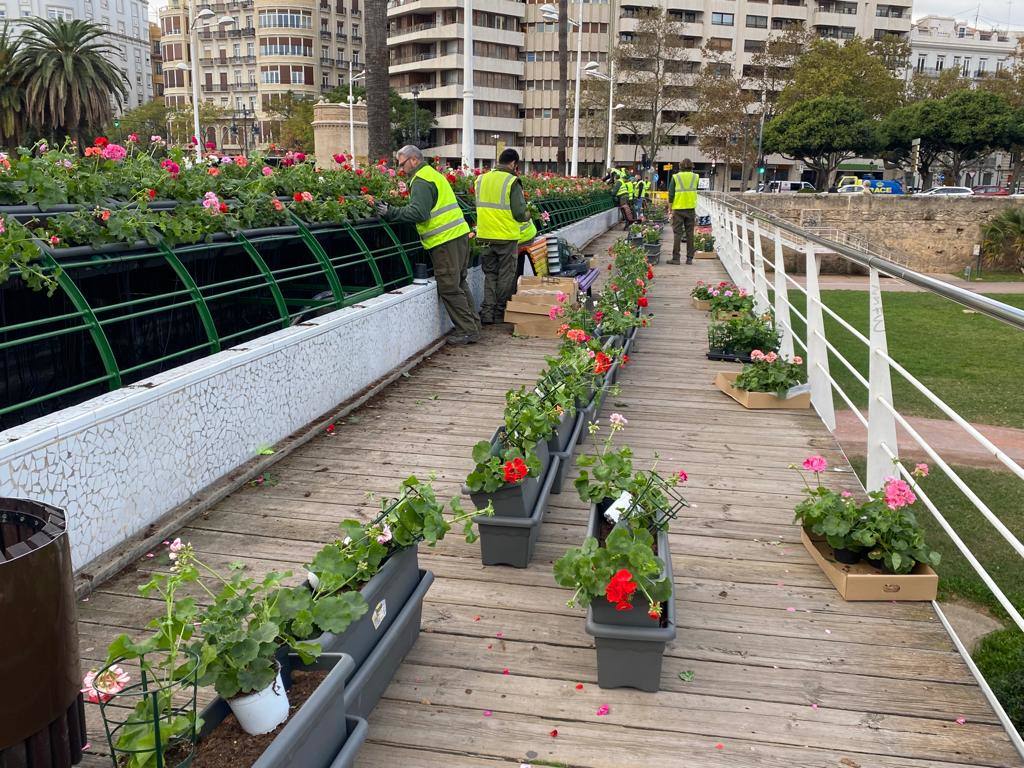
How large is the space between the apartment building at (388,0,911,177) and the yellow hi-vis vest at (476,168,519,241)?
69.2m

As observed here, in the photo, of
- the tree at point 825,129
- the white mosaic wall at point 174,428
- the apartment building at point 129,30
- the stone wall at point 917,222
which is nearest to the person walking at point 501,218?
the white mosaic wall at point 174,428

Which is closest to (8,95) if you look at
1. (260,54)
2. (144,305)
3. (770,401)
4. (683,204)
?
(683,204)

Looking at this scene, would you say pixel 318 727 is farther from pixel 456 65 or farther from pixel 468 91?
pixel 456 65

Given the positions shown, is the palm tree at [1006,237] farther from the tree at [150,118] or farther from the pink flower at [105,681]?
the tree at [150,118]

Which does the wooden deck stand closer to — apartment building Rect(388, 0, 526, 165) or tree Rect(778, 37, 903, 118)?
tree Rect(778, 37, 903, 118)

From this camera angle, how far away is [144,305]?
21.0 feet

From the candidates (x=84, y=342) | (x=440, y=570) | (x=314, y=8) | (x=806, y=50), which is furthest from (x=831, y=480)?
(x=314, y=8)

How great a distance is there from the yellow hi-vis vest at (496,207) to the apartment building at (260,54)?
272 ft

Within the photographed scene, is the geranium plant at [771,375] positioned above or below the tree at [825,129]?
below

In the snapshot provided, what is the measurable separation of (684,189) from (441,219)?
1007cm

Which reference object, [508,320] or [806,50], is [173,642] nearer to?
[508,320]

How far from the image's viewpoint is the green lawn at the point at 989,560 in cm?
426

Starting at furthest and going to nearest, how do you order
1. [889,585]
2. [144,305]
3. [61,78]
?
[61,78]
[144,305]
[889,585]

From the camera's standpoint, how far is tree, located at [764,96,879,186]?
2581 inches
